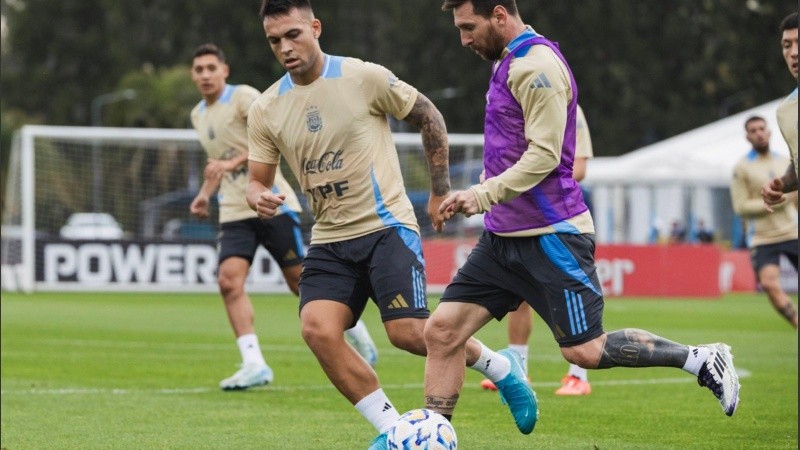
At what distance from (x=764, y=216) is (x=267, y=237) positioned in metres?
5.36

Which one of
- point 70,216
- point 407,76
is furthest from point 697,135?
point 407,76

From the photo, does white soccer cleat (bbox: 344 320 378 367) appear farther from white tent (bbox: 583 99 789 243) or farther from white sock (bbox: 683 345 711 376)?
white tent (bbox: 583 99 789 243)

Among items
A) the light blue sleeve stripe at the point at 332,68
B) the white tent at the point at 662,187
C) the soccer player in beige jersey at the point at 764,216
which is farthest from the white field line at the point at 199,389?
the white tent at the point at 662,187

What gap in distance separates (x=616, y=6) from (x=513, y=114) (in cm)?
5749

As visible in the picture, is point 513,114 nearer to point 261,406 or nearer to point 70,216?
point 261,406

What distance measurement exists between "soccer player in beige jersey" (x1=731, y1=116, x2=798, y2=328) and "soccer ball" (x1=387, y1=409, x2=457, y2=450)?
25.9ft

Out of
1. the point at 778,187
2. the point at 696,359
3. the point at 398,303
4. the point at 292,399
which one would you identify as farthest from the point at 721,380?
the point at 292,399

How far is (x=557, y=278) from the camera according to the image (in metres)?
6.82

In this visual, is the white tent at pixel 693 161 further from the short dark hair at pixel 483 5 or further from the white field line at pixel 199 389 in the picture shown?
the short dark hair at pixel 483 5

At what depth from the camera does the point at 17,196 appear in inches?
1303

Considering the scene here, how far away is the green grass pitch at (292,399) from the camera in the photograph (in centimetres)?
813

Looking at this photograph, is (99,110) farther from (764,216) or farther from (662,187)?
(764,216)

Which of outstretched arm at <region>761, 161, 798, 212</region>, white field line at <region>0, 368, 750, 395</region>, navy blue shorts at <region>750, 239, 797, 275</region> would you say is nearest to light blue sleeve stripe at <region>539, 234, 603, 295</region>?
outstretched arm at <region>761, 161, 798, 212</region>

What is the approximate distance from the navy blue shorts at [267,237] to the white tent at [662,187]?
2365 cm
